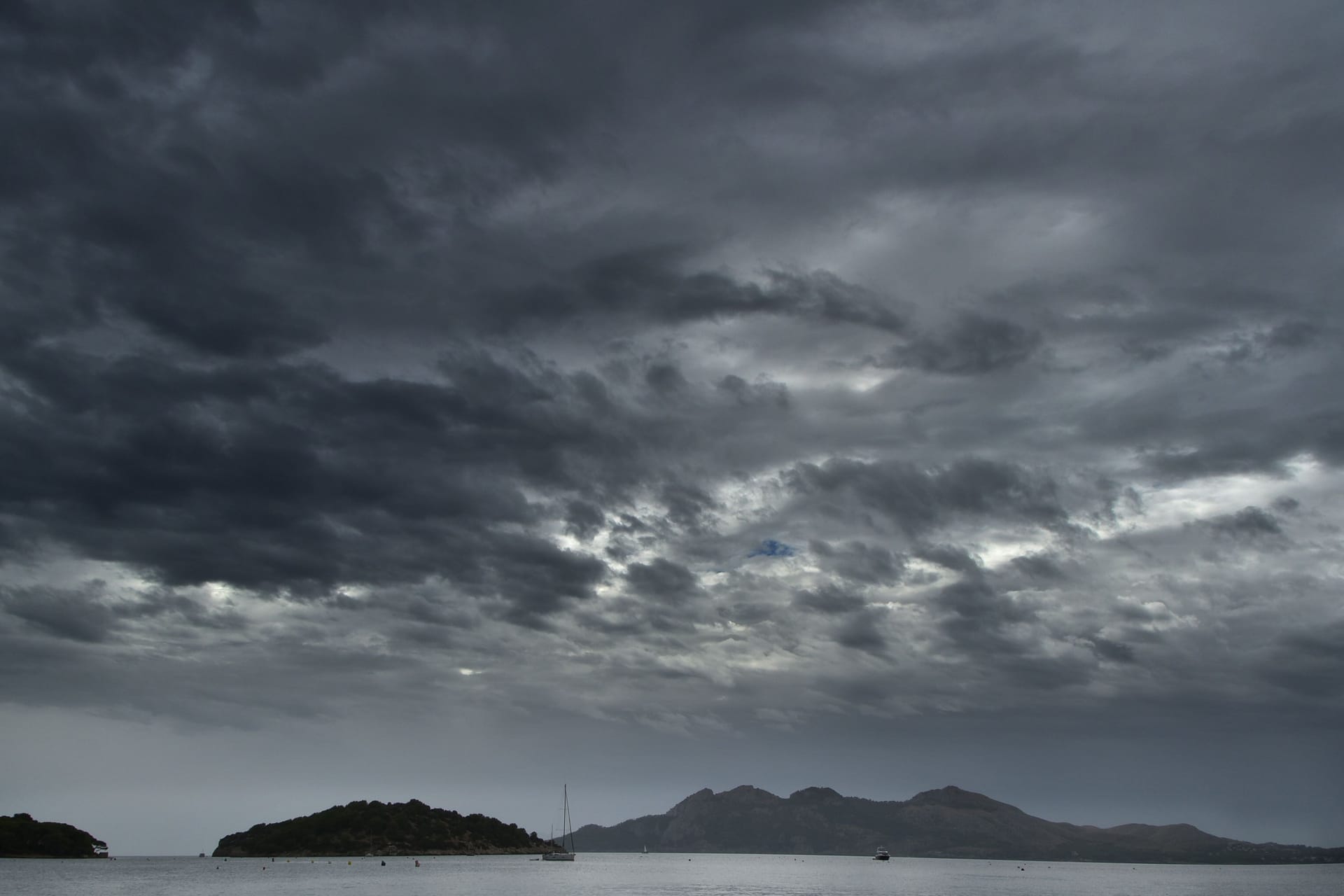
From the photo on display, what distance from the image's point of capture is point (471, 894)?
19225 centimetres

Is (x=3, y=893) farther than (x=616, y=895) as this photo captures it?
No

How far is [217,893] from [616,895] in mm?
78313

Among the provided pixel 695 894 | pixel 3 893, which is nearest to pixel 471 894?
pixel 695 894

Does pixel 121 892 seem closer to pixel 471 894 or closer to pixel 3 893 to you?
pixel 3 893

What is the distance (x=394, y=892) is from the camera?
636 ft

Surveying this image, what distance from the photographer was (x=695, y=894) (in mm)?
191750

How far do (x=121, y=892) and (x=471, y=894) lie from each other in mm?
68494

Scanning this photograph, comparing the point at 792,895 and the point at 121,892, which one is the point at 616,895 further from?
the point at 121,892

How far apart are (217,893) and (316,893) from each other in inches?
738

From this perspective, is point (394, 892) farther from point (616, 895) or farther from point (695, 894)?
point (695, 894)

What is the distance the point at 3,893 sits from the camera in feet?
596

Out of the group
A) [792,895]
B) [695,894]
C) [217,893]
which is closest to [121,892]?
[217,893]

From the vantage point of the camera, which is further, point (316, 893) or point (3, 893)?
point (316, 893)

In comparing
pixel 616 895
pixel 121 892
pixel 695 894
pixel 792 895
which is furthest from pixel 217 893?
pixel 792 895
